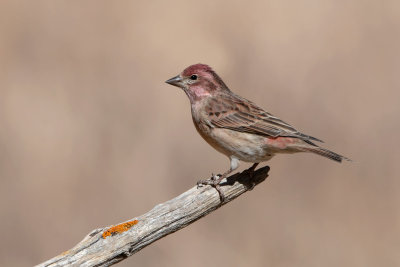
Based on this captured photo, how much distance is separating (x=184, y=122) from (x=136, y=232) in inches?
182

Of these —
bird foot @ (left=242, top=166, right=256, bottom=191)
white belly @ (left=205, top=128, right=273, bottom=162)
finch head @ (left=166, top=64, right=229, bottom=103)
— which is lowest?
bird foot @ (left=242, top=166, right=256, bottom=191)

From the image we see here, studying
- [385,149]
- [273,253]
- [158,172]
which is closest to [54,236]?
[158,172]

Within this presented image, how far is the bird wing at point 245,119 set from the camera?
7.50 metres

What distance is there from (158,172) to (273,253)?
6.47 ft

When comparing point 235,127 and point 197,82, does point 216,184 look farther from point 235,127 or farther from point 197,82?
point 197,82

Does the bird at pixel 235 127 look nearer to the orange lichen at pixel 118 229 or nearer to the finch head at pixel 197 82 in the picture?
the finch head at pixel 197 82

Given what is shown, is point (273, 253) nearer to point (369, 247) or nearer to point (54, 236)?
point (369, 247)

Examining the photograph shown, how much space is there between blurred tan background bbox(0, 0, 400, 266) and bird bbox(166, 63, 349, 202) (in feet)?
7.19

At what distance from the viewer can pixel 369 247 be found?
9953mm

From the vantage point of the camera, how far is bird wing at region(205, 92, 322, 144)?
295 inches

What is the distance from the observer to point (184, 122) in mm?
10586

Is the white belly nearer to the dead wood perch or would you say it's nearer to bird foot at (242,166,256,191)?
bird foot at (242,166,256,191)

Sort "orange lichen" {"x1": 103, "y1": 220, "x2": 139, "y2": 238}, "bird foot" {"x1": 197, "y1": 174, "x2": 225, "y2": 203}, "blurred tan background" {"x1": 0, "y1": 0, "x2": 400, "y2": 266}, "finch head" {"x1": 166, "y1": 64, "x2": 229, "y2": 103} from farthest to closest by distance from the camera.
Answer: "blurred tan background" {"x1": 0, "y1": 0, "x2": 400, "y2": 266} → "finch head" {"x1": 166, "y1": 64, "x2": 229, "y2": 103} → "bird foot" {"x1": 197, "y1": 174, "x2": 225, "y2": 203} → "orange lichen" {"x1": 103, "y1": 220, "x2": 139, "y2": 238}

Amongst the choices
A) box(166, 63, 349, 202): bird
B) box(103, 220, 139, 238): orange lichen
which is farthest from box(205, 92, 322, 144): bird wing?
box(103, 220, 139, 238): orange lichen
